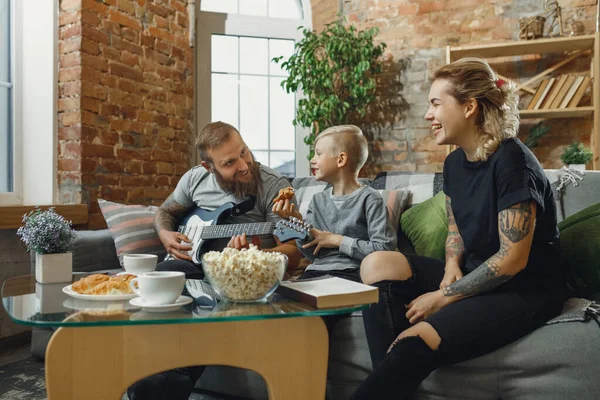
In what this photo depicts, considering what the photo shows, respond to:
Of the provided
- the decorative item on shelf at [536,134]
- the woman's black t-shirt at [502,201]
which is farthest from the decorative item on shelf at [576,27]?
the woman's black t-shirt at [502,201]

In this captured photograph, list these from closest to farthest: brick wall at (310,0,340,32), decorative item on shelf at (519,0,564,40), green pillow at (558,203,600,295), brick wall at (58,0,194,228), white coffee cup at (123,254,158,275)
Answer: white coffee cup at (123,254,158,275) < green pillow at (558,203,600,295) < brick wall at (58,0,194,228) < decorative item on shelf at (519,0,564,40) < brick wall at (310,0,340,32)

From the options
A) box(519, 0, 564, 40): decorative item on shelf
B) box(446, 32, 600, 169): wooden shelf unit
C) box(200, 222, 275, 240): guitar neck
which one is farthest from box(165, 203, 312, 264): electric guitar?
box(519, 0, 564, 40): decorative item on shelf

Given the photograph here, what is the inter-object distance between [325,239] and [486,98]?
68 centimetres

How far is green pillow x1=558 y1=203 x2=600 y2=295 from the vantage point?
1767mm

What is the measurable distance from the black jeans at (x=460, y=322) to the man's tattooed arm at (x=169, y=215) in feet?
3.79

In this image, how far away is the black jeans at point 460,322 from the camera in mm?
1419

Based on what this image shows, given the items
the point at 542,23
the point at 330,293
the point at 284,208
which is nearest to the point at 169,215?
the point at 284,208

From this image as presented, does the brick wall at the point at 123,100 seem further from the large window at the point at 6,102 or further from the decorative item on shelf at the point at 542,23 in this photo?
the decorative item on shelf at the point at 542,23

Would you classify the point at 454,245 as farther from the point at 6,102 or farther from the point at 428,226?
the point at 6,102

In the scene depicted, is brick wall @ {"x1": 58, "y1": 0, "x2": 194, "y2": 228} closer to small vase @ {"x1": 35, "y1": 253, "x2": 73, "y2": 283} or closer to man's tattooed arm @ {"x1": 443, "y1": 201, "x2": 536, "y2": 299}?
small vase @ {"x1": 35, "y1": 253, "x2": 73, "y2": 283}

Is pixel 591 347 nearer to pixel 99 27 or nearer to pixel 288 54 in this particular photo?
pixel 99 27

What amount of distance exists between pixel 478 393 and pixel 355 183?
2.79 feet

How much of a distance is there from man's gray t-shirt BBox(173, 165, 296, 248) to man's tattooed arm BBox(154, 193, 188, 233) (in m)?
0.03

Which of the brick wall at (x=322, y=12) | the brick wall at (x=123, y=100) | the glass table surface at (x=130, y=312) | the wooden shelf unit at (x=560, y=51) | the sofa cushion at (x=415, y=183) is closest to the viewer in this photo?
the glass table surface at (x=130, y=312)
